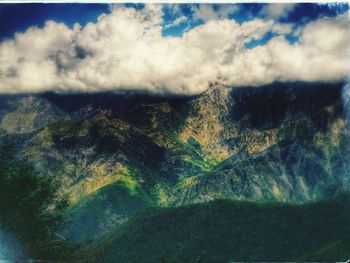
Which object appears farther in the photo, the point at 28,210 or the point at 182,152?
the point at 182,152

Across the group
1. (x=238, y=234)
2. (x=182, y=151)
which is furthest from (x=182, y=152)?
(x=238, y=234)

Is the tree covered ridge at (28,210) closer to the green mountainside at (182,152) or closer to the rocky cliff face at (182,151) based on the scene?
the rocky cliff face at (182,151)

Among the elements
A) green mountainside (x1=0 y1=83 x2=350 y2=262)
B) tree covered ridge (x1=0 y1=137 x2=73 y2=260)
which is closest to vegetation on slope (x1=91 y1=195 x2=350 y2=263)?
green mountainside (x1=0 y1=83 x2=350 y2=262)

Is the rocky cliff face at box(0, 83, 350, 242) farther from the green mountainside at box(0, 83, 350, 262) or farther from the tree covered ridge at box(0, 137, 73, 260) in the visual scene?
the tree covered ridge at box(0, 137, 73, 260)

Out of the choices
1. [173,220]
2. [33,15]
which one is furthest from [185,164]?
[33,15]

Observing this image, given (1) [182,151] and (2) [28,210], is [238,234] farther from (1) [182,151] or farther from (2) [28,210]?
(1) [182,151]

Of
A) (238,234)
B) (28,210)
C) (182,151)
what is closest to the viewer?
(28,210)

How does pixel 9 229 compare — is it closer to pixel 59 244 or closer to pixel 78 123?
pixel 59 244
